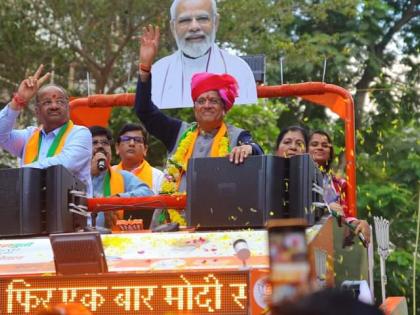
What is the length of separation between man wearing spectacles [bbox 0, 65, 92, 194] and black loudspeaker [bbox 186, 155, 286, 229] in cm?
101

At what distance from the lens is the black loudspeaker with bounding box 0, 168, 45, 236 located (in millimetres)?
5715

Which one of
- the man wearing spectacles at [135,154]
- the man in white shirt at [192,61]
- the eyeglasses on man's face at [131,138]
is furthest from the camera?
the eyeglasses on man's face at [131,138]

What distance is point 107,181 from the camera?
25.4 ft

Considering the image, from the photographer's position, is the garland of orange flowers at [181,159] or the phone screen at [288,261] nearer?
the phone screen at [288,261]

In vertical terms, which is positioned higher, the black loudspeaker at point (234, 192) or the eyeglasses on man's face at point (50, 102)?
the eyeglasses on man's face at point (50, 102)

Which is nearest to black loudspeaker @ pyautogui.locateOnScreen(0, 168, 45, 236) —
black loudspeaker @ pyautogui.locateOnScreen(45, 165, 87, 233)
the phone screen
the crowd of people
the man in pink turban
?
black loudspeaker @ pyautogui.locateOnScreen(45, 165, 87, 233)

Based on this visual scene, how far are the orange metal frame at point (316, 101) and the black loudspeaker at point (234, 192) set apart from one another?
155 cm

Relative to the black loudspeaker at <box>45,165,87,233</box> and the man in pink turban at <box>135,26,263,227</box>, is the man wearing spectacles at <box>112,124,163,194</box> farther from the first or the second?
the black loudspeaker at <box>45,165,87,233</box>

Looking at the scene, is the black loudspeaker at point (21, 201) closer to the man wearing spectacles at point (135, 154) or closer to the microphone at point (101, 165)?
the microphone at point (101, 165)

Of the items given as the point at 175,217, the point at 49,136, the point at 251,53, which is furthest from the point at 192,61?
the point at 251,53

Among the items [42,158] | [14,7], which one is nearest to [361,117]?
[14,7]

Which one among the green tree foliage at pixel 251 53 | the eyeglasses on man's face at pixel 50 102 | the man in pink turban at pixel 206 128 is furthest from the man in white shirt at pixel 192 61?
the green tree foliage at pixel 251 53

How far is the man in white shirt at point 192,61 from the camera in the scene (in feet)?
25.2

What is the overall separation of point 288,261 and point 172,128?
4606mm
